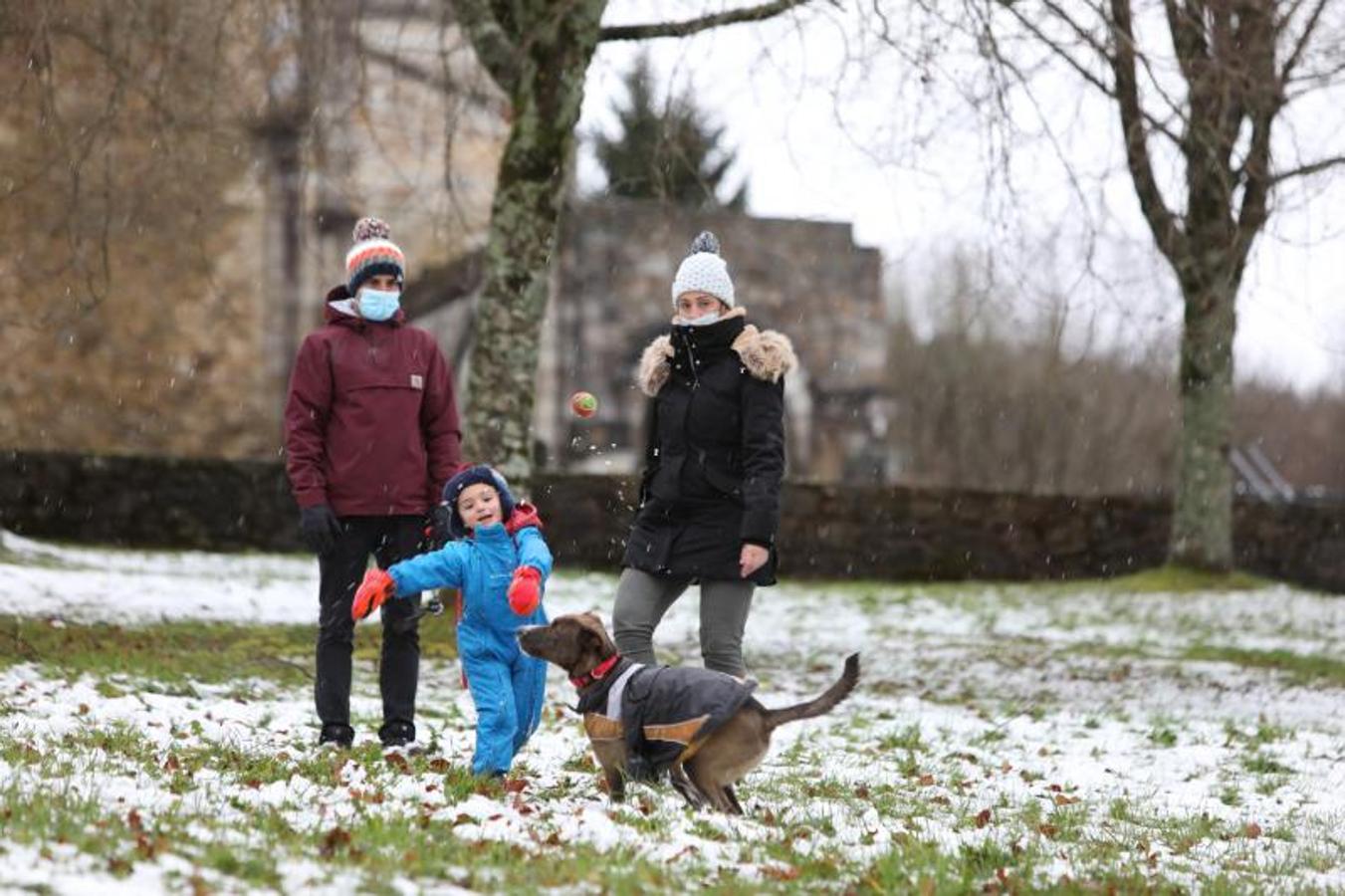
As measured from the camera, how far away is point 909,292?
48.3m

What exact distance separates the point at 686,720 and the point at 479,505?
117 centimetres

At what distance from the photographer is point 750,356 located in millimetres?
6648

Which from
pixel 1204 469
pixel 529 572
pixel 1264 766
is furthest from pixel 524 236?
pixel 1204 469

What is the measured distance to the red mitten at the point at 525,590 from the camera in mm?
6113

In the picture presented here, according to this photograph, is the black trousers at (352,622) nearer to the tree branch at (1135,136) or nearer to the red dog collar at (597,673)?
the red dog collar at (597,673)

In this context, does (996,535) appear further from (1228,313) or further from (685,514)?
(685,514)

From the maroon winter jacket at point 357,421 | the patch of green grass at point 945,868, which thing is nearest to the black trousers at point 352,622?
the maroon winter jacket at point 357,421

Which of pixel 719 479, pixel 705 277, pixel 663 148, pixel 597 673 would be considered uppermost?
pixel 663 148

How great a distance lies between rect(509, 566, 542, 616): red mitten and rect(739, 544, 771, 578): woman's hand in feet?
2.80

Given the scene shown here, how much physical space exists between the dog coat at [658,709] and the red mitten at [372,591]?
808mm

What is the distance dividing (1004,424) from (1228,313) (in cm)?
2533

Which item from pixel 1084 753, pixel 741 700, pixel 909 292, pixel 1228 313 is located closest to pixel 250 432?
pixel 1228 313

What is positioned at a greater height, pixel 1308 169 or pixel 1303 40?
pixel 1303 40

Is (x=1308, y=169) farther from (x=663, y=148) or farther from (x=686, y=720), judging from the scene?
(x=686, y=720)
